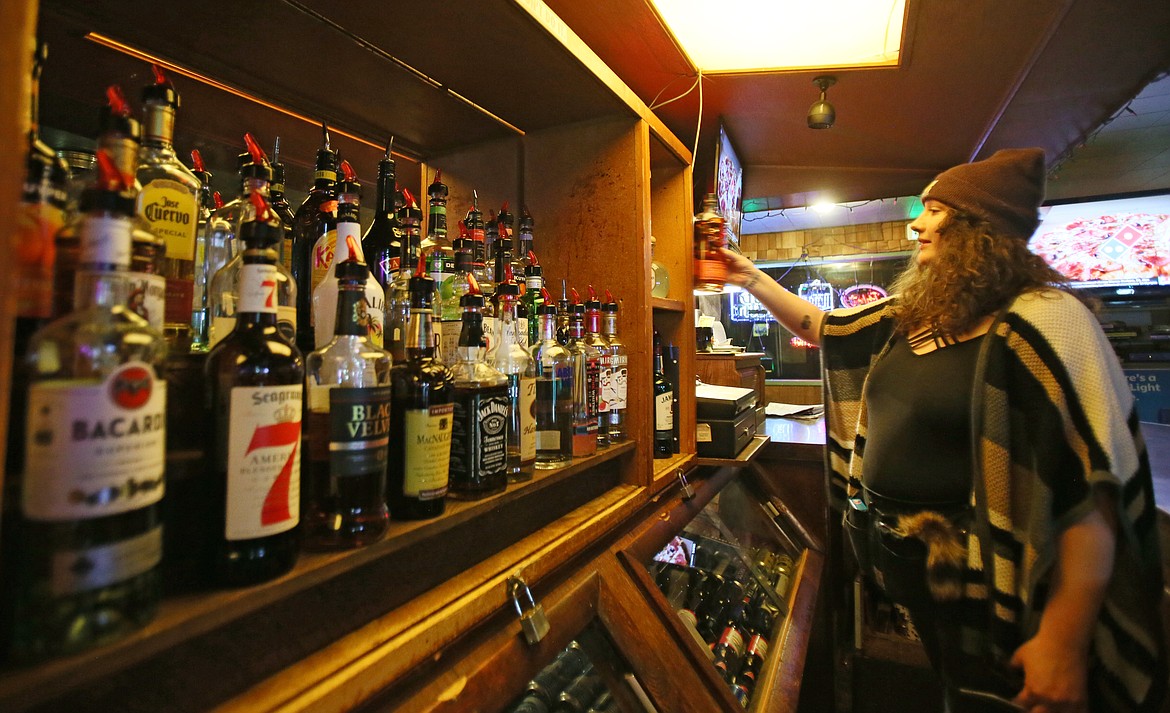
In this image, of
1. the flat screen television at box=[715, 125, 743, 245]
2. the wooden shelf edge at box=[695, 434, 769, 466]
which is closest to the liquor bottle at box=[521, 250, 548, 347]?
the wooden shelf edge at box=[695, 434, 769, 466]

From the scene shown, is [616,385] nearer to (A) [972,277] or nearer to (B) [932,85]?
(A) [972,277]

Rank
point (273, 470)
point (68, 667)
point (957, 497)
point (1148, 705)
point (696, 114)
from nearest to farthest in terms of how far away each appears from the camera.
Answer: point (68, 667) → point (273, 470) → point (1148, 705) → point (957, 497) → point (696, 114)

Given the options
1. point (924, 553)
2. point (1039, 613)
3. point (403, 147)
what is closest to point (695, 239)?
point (403, 147)

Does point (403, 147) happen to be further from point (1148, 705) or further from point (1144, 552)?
point (1148, 705)

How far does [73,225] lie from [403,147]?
1.09 metres

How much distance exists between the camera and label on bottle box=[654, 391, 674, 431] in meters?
1.63

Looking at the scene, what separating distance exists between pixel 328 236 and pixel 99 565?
0.53 meters

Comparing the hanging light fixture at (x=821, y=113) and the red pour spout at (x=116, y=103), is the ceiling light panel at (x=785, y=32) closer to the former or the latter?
the hanging light fixture at (x=821, y=113)

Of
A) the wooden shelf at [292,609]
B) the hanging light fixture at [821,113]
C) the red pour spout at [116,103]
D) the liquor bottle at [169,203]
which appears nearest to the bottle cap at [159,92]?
the liquor bottle at [169,203]

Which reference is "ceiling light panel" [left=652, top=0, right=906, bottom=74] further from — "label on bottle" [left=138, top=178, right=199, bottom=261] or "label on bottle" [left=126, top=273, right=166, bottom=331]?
"label on bottle" [left=126, top=273, right=166, bottom=331]

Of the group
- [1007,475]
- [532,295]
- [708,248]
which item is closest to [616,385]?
[532,295]

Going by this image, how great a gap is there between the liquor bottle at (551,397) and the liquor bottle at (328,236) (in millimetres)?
438

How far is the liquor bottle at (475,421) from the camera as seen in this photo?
33.1 inches

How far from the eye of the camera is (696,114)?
2.23m
